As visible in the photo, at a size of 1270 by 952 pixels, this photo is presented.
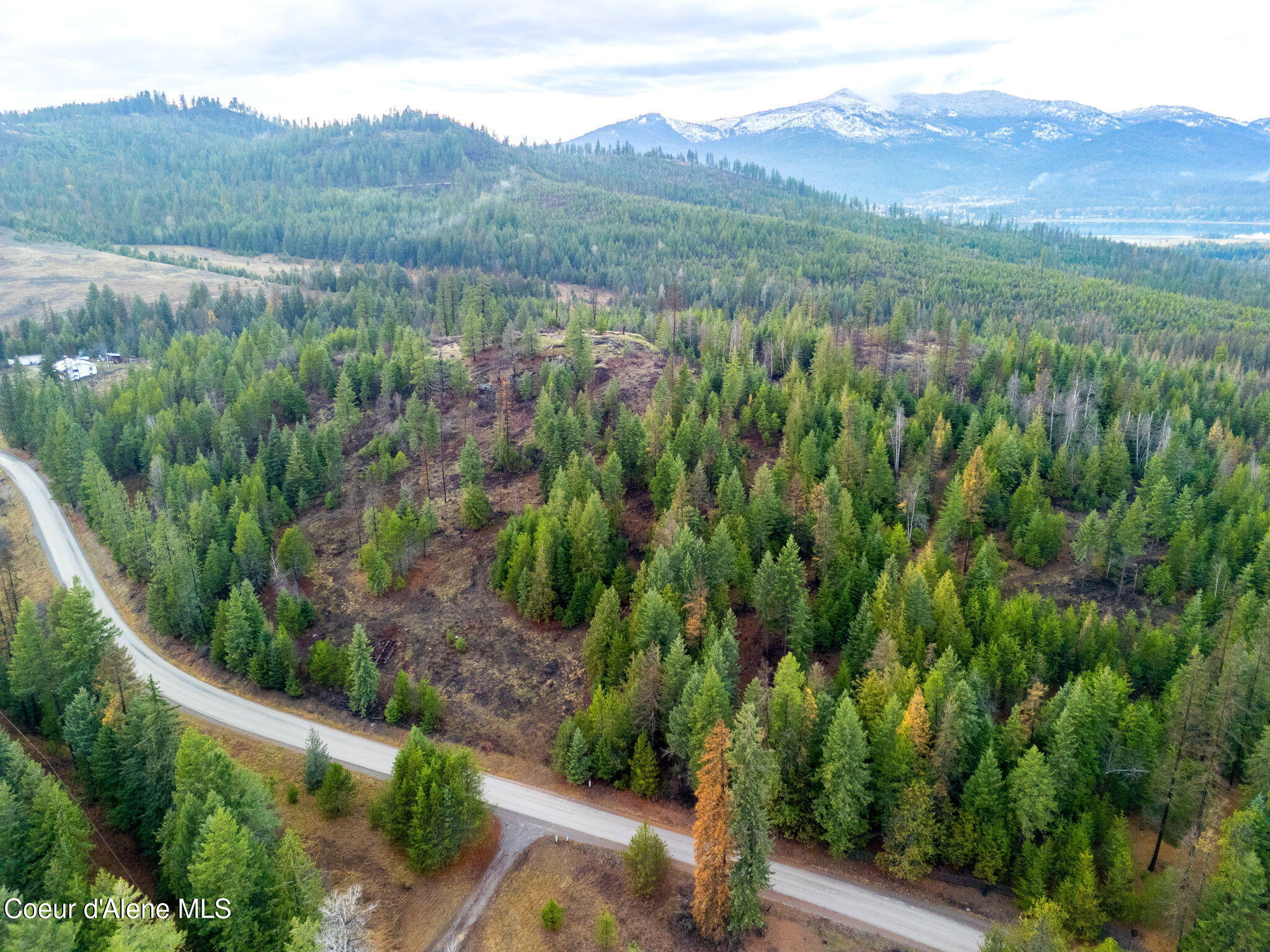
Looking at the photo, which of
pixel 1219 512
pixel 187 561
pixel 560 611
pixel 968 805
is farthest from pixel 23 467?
pixel 1219 512

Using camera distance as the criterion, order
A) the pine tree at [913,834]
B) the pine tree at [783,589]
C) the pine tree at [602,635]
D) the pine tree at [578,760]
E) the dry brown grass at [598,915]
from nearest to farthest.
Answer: the dry brown grass at [598,915] → the pine tree at [913,834] → the pine tree at [578,760] → the pine tree at [602,635] → the pine tree at [783,589]

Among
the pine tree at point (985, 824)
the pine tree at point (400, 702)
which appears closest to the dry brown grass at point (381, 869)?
the pine tree at point (400, 702)

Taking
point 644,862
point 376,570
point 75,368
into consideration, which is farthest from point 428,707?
point 75,368

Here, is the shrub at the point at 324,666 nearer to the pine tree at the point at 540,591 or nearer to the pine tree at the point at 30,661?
the pine tree at the point at 540,591

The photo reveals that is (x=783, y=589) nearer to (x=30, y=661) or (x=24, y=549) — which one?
(x=30, y=661)

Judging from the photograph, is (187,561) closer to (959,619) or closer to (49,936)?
(49,936)
